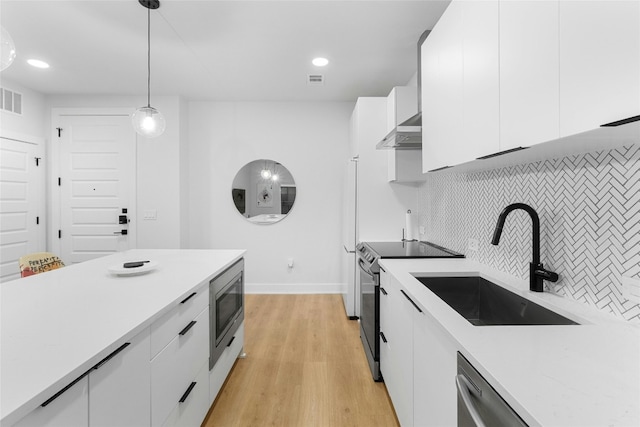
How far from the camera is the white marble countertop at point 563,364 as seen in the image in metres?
0.60

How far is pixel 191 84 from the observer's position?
3.83 meters

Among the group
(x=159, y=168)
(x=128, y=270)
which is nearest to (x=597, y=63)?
(x=128, y=270)

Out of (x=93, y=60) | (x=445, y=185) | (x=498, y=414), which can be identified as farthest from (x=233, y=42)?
(x=498, y=414)

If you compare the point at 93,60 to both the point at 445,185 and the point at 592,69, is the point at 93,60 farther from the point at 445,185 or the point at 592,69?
the point at 592,69

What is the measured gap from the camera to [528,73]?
103 centimetres

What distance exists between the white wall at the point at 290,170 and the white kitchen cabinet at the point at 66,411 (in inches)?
143

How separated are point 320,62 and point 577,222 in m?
2.67

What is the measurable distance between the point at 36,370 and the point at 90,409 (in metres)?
0.20

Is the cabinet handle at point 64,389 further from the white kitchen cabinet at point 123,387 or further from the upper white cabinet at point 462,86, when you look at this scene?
the upper white cabinet at point 462,86

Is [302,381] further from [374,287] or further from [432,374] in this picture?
[432,374]

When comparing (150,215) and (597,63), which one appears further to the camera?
(150,215)

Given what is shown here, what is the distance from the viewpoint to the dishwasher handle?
80 centimetres

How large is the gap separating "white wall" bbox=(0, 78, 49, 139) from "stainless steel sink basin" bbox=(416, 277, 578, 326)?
487 cm

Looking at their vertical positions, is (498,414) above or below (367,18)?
below
